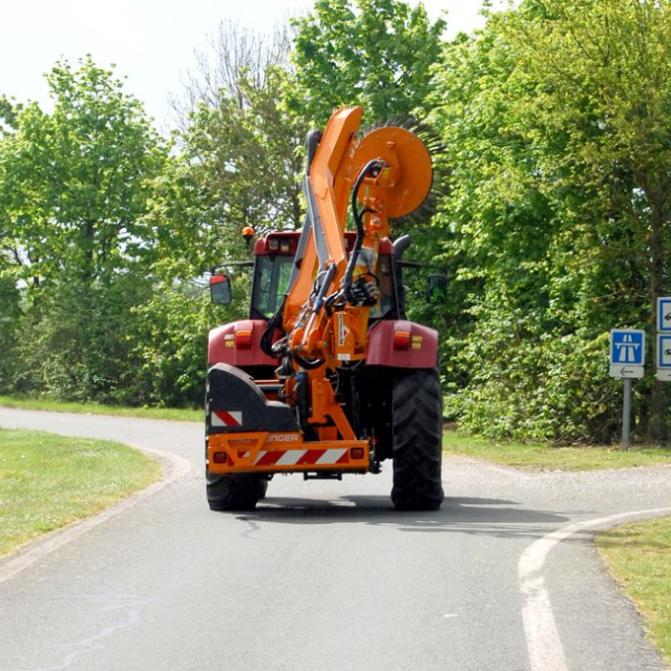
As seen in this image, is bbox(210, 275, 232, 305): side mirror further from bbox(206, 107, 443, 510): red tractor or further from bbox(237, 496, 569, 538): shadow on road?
bbox(237, 496, 569, 538): shadow on road

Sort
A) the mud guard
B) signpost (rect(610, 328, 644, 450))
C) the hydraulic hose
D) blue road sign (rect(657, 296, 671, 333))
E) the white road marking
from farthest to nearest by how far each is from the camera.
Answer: blue road sign (rect(657, 296, 671, 333)) < signpost (rect(610, 328, 644, 450)) < the hydraulic hose < the mud guard < the white road marking

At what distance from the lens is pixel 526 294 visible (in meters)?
33.5

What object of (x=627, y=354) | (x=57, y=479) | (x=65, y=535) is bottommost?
(x=65, y=535)

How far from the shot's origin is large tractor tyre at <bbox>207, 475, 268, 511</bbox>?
1605 cm

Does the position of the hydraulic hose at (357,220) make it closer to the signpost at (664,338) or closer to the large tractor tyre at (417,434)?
the large tractor tyre at (417,434)

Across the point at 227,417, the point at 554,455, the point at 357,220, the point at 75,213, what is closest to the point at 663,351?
the point at 554,455

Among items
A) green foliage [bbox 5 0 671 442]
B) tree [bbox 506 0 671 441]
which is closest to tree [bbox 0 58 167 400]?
green foliage [bbox 5 0 671 442]

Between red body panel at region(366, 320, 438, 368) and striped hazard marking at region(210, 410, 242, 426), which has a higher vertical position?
red body panel at region(366, 320, 438, 368)

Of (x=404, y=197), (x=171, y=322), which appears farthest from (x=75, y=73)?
(x=404, y=197)

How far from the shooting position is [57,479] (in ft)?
66.8

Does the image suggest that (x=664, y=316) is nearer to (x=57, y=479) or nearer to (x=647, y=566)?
(x=57, y=479)

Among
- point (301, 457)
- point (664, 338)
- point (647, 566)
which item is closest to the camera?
point (647, 566)

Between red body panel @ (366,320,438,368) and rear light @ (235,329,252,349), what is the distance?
147cm

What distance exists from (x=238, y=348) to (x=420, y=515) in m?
2.70
